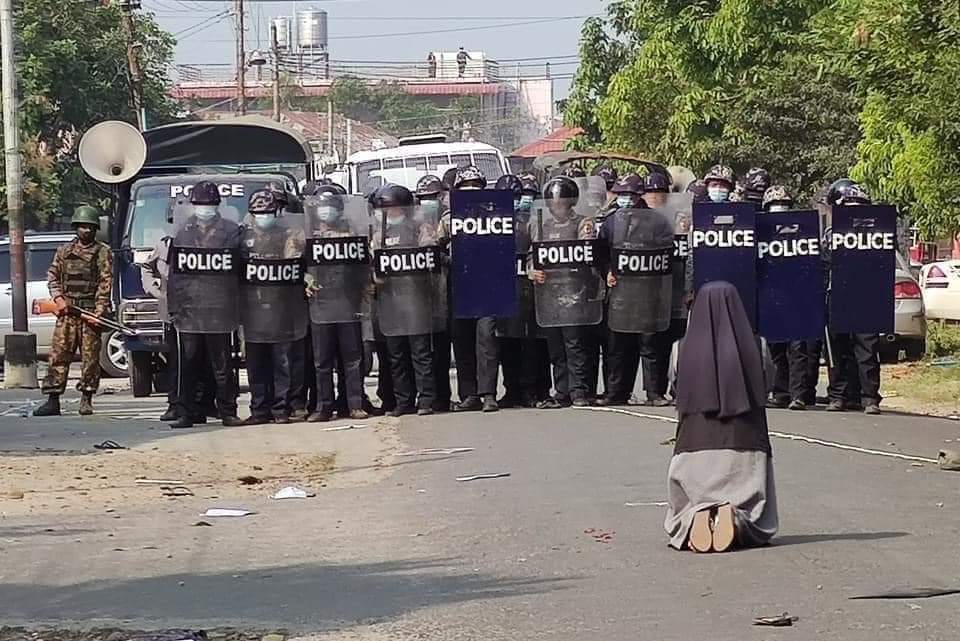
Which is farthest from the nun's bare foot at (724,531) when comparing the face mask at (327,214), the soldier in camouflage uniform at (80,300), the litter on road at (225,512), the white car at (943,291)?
the white car at (943,291)

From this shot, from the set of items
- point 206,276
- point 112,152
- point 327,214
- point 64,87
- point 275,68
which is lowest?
point 206,276

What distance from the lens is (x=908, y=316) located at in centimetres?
2123

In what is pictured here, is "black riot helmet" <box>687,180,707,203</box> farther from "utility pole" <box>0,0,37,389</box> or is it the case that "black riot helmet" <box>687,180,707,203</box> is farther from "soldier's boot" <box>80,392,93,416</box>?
"utility pole" <box>0,0,37,389</box>

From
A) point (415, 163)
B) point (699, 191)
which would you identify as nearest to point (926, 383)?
point (699, 191)

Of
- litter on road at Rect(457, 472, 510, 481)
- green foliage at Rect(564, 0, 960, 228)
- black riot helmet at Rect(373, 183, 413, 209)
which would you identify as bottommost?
litter on road at Rect(457, 472, 510, 481)

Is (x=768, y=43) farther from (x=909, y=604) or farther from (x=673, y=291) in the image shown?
(x=909, y=604)

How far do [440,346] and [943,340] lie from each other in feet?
31.8

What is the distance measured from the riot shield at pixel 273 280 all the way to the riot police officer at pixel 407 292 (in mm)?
706

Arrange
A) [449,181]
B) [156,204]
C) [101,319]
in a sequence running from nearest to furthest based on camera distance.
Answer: [101,319], [449,181], [156,204]

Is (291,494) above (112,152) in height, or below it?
below

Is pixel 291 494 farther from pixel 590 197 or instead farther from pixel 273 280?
pixel 590 197

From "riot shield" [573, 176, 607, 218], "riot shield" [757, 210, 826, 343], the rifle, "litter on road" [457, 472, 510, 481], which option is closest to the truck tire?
the rifle

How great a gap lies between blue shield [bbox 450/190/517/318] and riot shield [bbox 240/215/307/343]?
4.66 ft

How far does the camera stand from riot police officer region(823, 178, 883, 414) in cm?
1536
